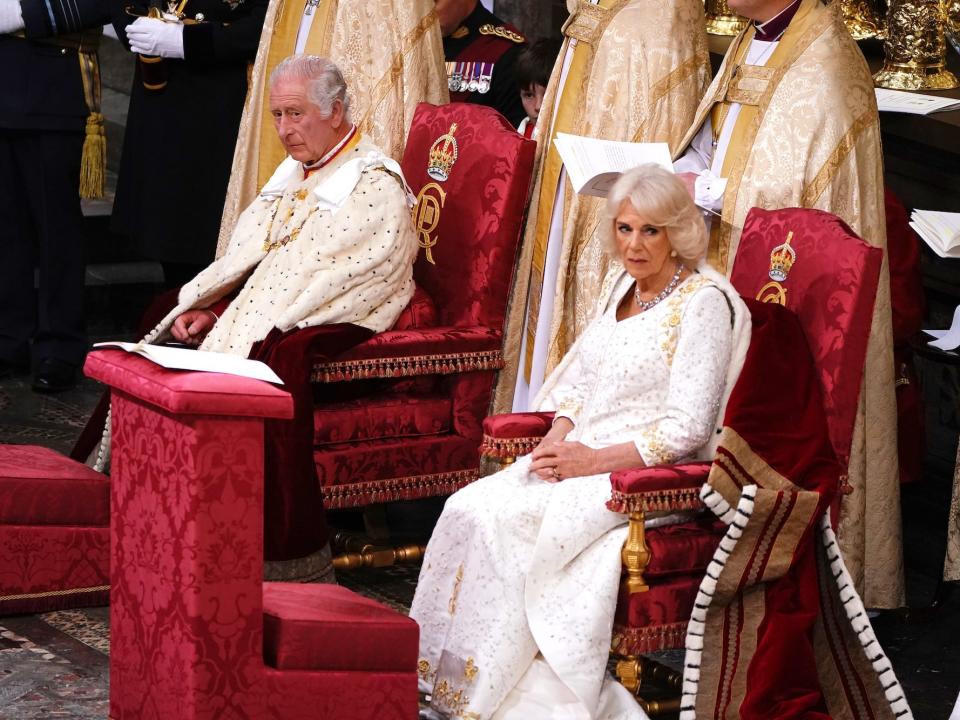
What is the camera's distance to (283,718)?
364 cm

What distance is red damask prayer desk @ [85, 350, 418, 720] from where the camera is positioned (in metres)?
3.48

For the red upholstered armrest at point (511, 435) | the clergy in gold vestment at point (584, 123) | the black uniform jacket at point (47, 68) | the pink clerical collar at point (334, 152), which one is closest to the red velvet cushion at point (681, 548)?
the red upholstered armrest at point (511, 435)

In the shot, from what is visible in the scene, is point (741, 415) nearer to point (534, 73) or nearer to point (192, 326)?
point (192, 326)

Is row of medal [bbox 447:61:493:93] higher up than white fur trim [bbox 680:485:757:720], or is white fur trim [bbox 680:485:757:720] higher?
row of medal [bbox 447:61:493:93]

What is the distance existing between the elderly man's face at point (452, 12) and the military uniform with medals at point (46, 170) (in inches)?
49.4

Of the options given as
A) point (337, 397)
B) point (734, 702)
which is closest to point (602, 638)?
point (734, 702)

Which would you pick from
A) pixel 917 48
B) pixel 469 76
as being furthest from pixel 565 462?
pixel 917 48

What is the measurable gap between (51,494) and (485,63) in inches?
100

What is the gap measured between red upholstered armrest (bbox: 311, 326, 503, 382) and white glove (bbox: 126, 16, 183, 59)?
1854 millimetres

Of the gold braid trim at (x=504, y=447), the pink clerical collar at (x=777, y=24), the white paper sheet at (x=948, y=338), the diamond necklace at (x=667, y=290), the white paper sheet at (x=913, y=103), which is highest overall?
the pink clerical collar at (x=777, y=24)

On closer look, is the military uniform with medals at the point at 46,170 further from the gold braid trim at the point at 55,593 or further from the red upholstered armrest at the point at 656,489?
the red upholstered armrest at the point at 656,489

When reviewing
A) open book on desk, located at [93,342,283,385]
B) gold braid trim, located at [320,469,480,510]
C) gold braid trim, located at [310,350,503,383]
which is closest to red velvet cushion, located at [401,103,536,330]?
gold braid trim, located at [310,350,503,383]

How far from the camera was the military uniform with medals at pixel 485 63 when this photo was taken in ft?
21.2

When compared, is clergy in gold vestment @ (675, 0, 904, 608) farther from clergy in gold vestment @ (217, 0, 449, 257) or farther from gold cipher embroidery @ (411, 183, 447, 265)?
clergy in gold vestment @ (217, 0, 449, 257)
